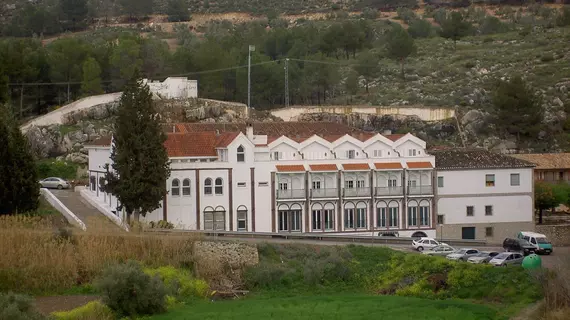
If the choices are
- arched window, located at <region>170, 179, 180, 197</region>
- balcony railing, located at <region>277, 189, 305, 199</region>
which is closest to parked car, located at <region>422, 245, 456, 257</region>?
→ balcony railing, located at <region>277, 189, 305, 199</region>

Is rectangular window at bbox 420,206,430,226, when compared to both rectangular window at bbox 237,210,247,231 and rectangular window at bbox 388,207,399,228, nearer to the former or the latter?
rectangular window at bbox 388,207,399,228

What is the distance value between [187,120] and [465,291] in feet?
120

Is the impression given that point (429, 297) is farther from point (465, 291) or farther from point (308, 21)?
point (308, 21)

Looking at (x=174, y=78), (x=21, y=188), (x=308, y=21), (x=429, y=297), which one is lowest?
(x=429, y=297)

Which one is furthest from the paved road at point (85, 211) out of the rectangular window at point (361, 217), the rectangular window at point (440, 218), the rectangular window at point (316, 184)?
the rectangular window at point (440, 218)

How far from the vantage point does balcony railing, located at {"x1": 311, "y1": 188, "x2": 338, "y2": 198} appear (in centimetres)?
5731

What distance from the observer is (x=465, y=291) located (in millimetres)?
40344

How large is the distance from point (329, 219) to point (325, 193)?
127 cm

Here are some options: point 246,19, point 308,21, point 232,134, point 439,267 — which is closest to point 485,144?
point 232,134

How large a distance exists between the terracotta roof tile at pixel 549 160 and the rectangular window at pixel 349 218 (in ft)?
47.9

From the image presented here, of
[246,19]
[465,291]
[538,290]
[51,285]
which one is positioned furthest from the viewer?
[246,19]

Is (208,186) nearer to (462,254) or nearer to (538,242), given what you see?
(462,254)

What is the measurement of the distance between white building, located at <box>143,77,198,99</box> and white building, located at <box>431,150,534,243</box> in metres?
22.2

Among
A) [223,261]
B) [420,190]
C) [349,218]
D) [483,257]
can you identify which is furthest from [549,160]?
[223,261]
